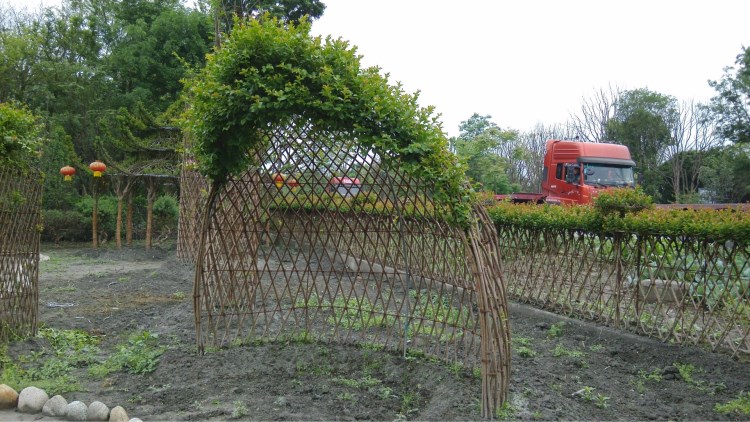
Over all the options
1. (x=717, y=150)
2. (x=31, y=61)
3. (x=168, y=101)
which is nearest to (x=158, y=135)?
(x=168, y=101)

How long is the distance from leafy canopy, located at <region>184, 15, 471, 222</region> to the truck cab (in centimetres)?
1158

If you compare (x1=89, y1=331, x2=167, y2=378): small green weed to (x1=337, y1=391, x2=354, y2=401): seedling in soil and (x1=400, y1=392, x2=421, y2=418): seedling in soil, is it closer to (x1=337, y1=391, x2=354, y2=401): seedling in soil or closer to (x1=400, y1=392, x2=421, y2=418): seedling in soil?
(x1=337, y1=391, x2=354, y2=401): seedling in soil

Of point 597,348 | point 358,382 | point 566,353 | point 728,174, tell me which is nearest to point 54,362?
point 358,382

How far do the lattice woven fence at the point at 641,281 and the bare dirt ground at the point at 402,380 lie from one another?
0.76ft

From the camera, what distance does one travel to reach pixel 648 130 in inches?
1107

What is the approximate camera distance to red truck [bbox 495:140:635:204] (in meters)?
15.0

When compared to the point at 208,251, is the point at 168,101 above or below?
above

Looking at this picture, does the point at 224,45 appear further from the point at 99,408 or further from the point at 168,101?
the point at 168,101

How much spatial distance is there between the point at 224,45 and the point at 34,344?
3314mm

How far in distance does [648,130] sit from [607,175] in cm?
1500

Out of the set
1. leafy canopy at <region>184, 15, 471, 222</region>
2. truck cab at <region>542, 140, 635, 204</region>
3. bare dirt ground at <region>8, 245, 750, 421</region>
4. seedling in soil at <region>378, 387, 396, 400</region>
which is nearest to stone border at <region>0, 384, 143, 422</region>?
bare dirt ground at <region>8, 245, 750, 421</region>

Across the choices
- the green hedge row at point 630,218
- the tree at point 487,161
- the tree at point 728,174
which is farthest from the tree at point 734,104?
the green hedge row at point 630,218

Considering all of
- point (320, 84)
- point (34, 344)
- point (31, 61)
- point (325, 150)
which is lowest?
point (34, 344)

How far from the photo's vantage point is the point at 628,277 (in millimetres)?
5895
